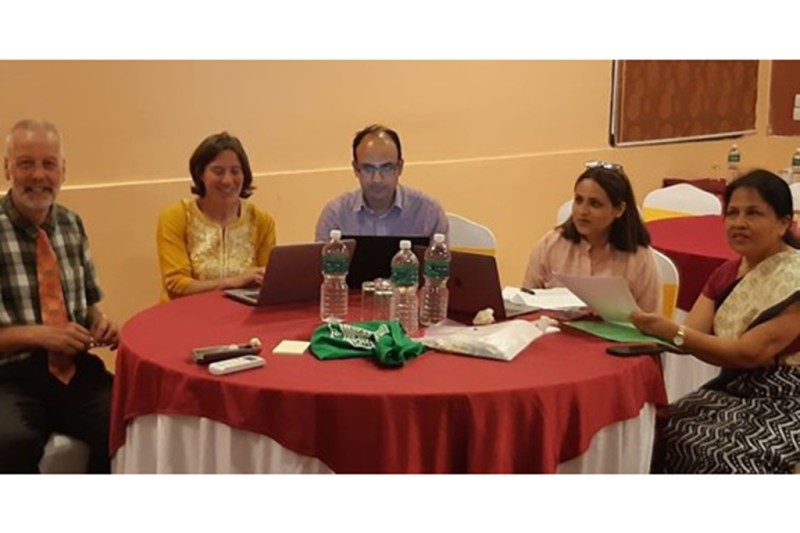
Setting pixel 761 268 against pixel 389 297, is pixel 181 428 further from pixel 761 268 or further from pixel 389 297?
pixel 761 268

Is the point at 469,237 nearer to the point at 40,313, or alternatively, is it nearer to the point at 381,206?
the point at 381,206

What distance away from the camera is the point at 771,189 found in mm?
2520

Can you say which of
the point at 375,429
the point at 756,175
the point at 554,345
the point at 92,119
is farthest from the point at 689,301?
the point at 92,119

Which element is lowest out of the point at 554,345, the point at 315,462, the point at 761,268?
the point at 315,462

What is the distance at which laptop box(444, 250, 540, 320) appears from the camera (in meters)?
2.56

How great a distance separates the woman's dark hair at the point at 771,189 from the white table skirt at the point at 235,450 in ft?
2.26

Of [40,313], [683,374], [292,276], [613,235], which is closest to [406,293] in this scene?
[292,276]

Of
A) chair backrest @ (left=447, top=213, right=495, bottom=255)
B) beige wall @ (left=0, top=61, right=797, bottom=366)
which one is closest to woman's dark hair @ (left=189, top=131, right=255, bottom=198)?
beige wall @ (left=0, top=61, right=797, bottom=366)

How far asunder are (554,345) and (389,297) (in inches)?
19.8

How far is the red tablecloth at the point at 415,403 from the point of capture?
198 cm

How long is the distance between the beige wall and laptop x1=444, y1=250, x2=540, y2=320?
1754mm

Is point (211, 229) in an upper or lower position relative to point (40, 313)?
upper

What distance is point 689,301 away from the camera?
3607mm

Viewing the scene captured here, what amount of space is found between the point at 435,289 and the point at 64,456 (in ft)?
3.80
